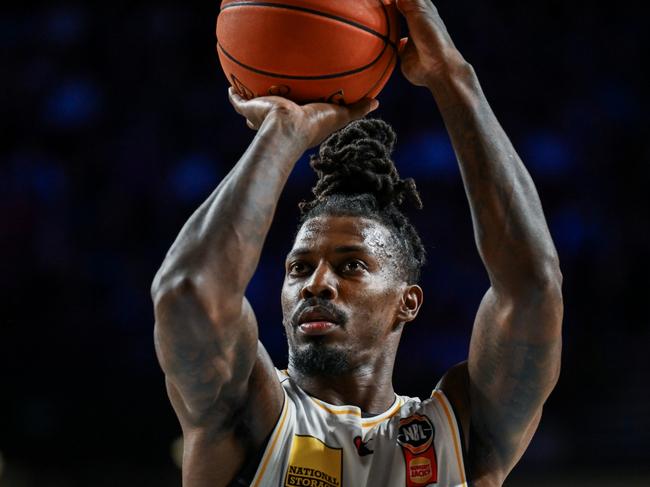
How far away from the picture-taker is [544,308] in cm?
262

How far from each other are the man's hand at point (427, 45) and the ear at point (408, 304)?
2.79 feet

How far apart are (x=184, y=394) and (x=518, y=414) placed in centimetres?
102

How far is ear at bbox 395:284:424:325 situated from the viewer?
10.8ft

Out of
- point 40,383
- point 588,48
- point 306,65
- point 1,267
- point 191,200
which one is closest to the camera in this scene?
point 306,65

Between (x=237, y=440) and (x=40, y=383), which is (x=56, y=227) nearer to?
(x=40, y=383)

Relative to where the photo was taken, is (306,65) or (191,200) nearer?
(306,65)

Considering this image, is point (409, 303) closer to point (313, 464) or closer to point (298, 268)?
point (298, 268)

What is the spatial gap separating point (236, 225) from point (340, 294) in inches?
27.2

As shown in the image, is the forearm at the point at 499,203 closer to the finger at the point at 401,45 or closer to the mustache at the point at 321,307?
the finger at the point at 401,45

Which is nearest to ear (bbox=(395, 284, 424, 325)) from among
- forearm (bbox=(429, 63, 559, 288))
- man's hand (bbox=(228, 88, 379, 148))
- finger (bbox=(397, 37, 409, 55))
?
forearm (bbox=(429, 63, 559, 288))

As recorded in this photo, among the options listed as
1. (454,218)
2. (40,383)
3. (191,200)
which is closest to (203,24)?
(191,200)

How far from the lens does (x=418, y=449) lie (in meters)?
2.77

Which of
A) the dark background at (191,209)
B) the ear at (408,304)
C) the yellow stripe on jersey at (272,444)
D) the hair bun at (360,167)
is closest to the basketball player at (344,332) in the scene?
the yellow stripe on jersey at (272,444)

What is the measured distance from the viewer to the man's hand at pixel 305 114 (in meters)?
2.64
